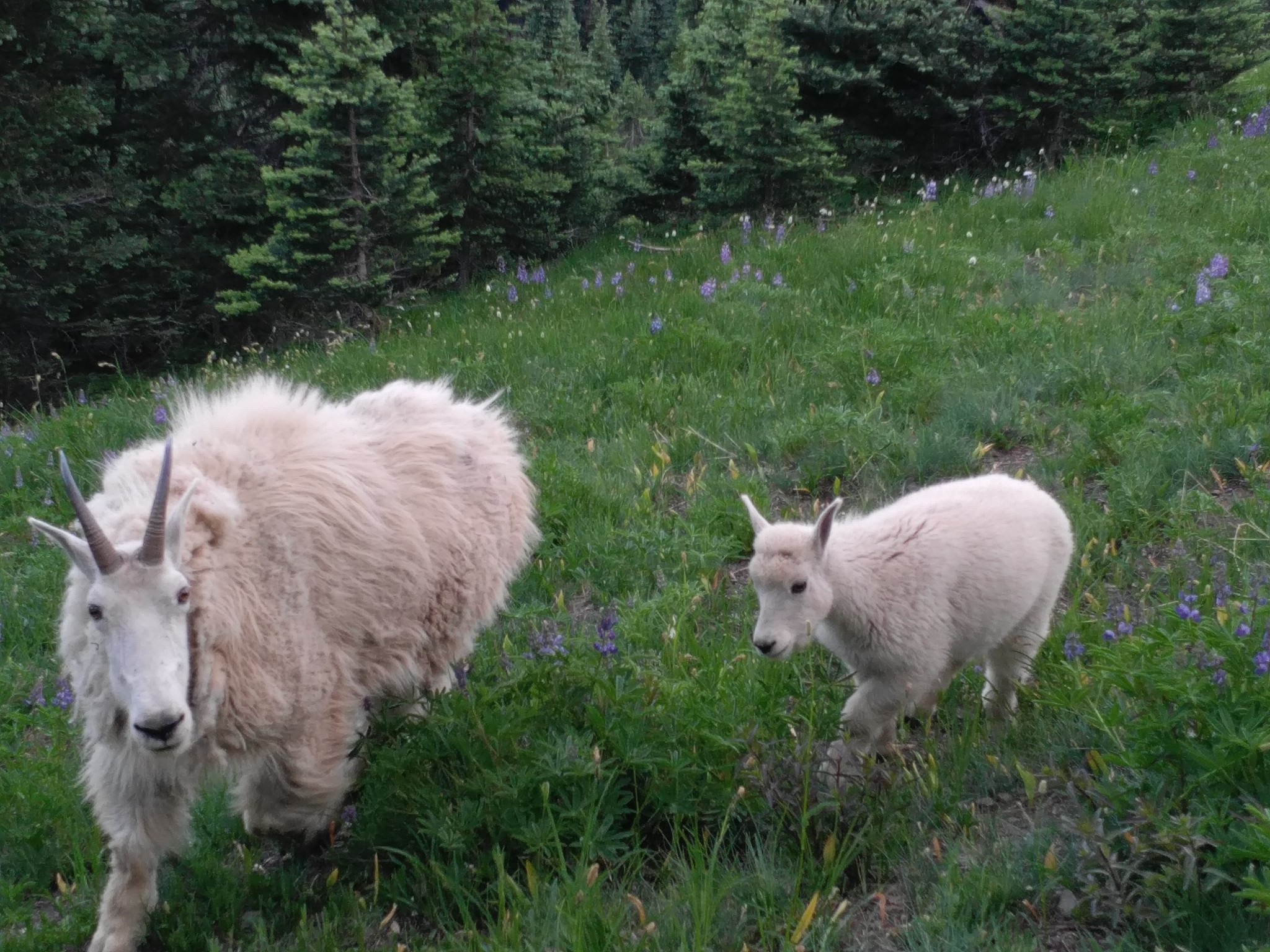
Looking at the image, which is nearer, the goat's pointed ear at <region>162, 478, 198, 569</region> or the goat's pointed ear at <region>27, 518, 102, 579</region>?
A: the goat's pointed ear at <region>27, 518, 102, 579</region>

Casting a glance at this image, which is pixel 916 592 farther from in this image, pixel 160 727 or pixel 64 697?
pixel 64 697

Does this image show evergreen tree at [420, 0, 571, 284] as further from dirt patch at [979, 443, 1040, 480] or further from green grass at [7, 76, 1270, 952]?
dirt patch at [979, 443, 1040, 480]

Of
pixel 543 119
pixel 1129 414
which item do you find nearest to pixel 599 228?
pixel 543 119

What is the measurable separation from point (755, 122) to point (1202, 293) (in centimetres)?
680

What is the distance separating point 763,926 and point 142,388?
9677 mm

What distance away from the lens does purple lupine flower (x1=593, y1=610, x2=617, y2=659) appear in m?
3.96

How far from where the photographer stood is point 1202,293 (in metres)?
7.26

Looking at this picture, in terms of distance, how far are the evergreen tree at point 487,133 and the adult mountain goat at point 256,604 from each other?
10.2m

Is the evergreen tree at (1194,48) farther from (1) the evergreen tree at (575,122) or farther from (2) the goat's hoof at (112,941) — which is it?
(2) the goat's hoof at (112,941)

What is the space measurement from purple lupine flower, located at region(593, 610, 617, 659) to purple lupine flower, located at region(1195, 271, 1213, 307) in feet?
18.3

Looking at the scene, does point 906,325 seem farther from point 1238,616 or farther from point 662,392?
point 1238,616

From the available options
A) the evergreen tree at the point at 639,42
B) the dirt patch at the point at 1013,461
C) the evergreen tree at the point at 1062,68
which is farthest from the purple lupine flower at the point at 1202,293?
the evergreen tree at the point at 639,42

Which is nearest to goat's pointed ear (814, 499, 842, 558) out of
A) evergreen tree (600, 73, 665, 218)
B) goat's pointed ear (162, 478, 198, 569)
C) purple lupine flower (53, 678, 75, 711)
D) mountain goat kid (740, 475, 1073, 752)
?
mountain goat kid (740, 475, 1073, 752)

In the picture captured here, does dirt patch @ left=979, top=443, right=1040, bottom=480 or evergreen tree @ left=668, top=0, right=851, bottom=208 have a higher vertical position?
evergreen tree @ left=668, top=0, right=851, bottom=208
